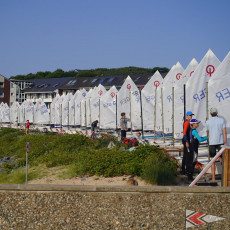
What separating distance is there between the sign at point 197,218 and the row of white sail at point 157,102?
688 cm

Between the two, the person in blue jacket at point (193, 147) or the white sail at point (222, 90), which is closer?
the person in blue jacket at point (193, 147)

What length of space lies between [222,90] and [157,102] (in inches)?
387

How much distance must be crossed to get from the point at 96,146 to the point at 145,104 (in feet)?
15.3

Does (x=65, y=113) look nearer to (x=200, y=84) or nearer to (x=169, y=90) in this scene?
(x=169, y=90)

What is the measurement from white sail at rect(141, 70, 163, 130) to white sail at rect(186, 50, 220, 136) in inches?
330

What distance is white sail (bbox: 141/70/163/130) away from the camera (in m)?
24.8

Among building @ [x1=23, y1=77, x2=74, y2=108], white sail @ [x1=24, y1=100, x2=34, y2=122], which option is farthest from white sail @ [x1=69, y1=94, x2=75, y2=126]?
building @ [x1=23, y1=77, x2=74, y2=108]

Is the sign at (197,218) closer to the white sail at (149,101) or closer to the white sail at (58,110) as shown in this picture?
the white sail at (149,101)

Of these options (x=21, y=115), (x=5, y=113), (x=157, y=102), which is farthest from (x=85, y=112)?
(x=5, y=113)

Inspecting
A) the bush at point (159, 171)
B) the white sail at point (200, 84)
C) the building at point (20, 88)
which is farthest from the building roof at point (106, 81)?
the bush at point (159, 171)

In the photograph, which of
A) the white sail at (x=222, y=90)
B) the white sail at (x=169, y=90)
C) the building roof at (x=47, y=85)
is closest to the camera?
the white sail at (x=222, y=90)

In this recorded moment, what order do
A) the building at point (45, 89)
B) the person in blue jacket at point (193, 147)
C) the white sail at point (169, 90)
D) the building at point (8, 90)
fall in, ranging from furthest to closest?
the building at point (8, 90), the building at point (45, 89), the white sail at point (169, 90), the person in blue jacket at point (193, 147)

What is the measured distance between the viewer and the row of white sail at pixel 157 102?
1420 centimetres

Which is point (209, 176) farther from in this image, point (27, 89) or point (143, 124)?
point (27, 89)
